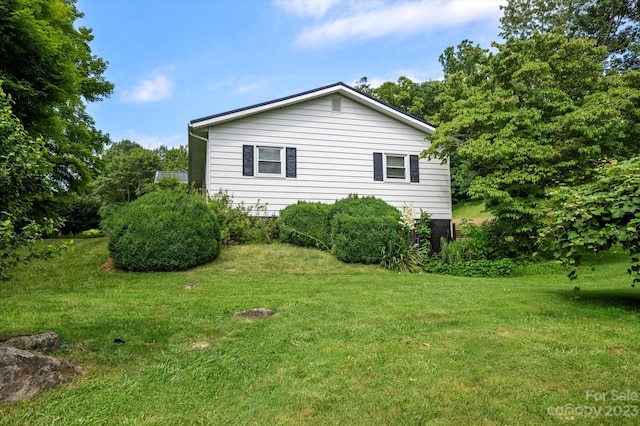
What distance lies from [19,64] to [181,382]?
7.86 metres

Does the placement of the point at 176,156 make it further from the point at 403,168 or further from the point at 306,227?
the point at 306,227

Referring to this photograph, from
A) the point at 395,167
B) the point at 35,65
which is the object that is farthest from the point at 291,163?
the point at 35,65

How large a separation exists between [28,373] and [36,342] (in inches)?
30.9

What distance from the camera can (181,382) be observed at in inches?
123

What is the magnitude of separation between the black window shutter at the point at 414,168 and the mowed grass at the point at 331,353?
7.84 m

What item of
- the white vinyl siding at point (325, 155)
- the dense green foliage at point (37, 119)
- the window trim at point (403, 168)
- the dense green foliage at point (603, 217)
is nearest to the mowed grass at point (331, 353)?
the dense green foliage at point (603, 217)

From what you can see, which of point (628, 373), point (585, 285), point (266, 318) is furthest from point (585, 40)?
point (266, 318)

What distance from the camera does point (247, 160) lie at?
12.9 m

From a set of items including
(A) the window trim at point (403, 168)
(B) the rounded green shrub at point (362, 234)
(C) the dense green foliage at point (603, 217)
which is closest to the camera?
(C) the dense green foliage at point (603, 217)

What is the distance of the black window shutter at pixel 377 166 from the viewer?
46.3 ft

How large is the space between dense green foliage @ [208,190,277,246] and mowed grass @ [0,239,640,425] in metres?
4.56

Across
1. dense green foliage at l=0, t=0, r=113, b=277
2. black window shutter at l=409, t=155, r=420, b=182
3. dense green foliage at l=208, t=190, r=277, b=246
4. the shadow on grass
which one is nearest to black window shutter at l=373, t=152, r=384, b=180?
black window shutter at l=409, t=155, r=420, b=182

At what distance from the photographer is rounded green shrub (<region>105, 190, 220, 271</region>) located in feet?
28.4

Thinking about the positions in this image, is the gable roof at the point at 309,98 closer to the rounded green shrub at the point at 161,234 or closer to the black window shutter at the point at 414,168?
the black window shutter at the point at 414,168
